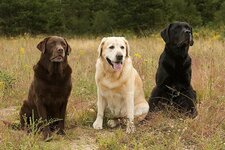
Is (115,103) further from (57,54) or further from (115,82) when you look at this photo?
(57,54)

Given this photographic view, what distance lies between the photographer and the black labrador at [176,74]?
540cm

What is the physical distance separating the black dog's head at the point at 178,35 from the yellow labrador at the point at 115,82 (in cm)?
72

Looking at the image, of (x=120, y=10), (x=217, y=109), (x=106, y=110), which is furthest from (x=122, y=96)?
(x=120, y=10)

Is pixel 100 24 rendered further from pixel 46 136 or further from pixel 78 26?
pixel 46 136

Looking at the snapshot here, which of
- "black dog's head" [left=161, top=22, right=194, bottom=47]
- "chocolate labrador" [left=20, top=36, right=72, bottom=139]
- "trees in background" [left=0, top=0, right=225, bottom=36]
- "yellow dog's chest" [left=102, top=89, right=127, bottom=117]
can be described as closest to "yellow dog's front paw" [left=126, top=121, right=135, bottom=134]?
"yellow dog's chest" [left=102, top=89, right=127, bottom=117]

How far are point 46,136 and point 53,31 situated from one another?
2303 centimetres

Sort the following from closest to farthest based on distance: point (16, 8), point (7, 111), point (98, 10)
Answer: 1. point (7, 111)
2. point (16, 8)
3. point (98, 10)

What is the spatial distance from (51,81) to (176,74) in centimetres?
171

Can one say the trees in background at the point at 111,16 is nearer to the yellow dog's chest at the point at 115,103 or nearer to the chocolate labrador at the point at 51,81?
the yellow dog's chest at the point at 115,103

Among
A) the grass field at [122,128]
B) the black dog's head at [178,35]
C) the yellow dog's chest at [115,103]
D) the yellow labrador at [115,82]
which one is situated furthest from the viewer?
the black dog's head at [178,35]

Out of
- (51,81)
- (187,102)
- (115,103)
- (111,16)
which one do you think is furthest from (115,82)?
(111,16)

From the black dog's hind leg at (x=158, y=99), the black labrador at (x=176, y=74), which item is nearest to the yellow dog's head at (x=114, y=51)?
the black labrador at (x=176, y=74)

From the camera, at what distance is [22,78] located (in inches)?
290

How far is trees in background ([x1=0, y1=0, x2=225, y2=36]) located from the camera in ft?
80.7
